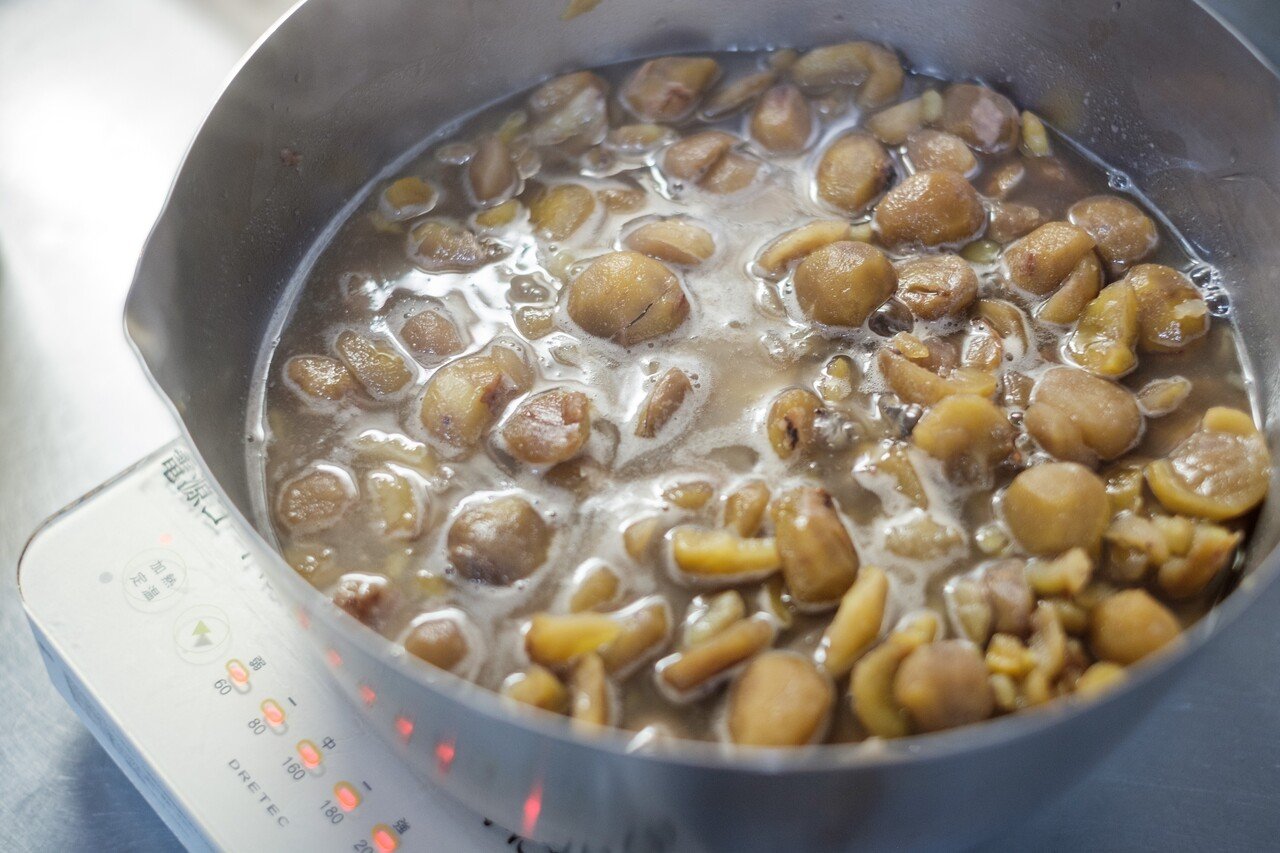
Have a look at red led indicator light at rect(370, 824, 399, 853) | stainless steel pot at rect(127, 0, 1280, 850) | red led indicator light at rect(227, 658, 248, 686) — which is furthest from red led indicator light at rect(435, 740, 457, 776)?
red led indicator light at rect(227, 658, 248, 686)

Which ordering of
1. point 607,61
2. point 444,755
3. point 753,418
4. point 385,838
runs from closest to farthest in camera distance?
point 444,755
point 385,838
point 753,418
point 607,61

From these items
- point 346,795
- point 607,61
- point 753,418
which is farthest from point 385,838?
point 607,61

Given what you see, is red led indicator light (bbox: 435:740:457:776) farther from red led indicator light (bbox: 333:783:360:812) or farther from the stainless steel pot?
red led indicator light (bbox: 333:783:360:812)

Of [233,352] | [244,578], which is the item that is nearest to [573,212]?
[233,352]

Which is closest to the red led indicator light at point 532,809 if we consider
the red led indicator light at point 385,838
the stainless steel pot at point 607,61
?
the stainless steel pot at point 607,61

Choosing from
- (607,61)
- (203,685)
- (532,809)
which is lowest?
(203,685)

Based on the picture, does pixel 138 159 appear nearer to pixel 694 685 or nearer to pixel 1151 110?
pixel 694 685

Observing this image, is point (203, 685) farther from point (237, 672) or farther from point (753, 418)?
point (753, 418)
